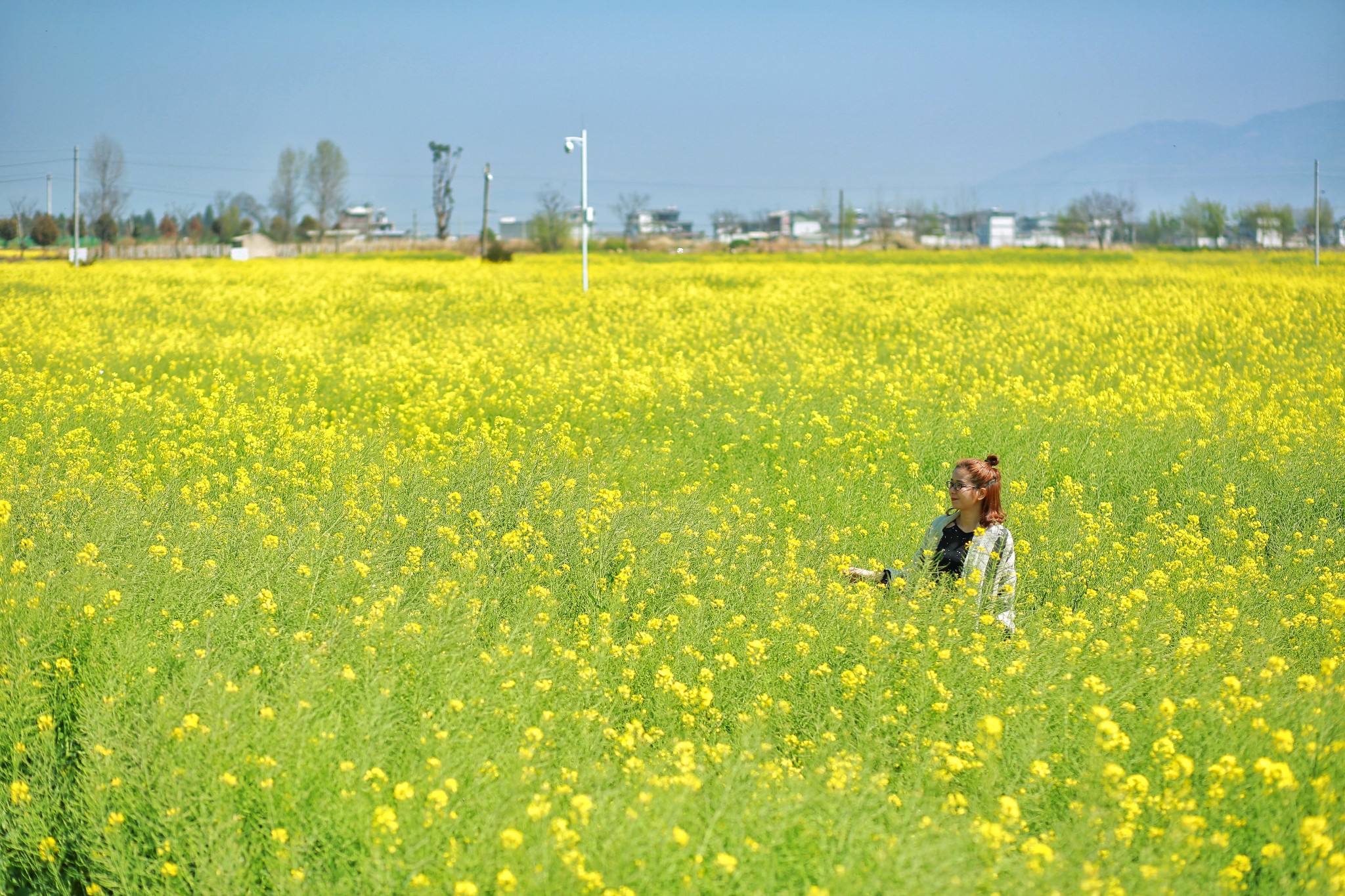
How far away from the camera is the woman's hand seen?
621cm

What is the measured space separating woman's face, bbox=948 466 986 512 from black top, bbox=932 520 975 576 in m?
0.19

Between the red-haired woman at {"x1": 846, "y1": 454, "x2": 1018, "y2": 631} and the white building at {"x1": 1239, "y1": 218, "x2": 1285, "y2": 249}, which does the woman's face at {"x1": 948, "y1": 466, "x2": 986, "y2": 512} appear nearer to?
the red-haired woman at {"x1": 846, "y1": 454, "x2": 1018, "y2": 631}

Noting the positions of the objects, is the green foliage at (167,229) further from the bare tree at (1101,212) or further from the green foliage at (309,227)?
the bare tree at (1101,212)

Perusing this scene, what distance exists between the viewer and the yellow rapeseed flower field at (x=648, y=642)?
3.58m

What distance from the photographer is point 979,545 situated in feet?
19.2

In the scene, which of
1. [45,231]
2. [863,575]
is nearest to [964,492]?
[863,575]

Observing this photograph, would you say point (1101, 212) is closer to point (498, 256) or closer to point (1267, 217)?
point (1267, 217)

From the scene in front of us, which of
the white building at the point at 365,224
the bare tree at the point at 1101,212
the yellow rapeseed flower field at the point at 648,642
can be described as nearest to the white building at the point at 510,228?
the white building at the point at 365,224

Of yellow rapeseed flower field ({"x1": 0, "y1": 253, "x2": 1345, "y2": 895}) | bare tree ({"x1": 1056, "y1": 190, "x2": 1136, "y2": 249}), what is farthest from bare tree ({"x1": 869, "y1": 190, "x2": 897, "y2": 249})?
yellow rapeseed flower field ({"x1": 0, "y1": 253, "x2": 1345, "y2": 895})

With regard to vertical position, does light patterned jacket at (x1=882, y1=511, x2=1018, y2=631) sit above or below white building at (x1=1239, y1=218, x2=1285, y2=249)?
below

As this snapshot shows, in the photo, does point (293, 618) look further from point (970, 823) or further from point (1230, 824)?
point (1230, 824)

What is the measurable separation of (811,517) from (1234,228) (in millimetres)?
100798

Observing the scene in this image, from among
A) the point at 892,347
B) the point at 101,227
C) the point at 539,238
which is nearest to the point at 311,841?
the point at 892,347

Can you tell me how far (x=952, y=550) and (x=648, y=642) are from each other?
1.76 metres
